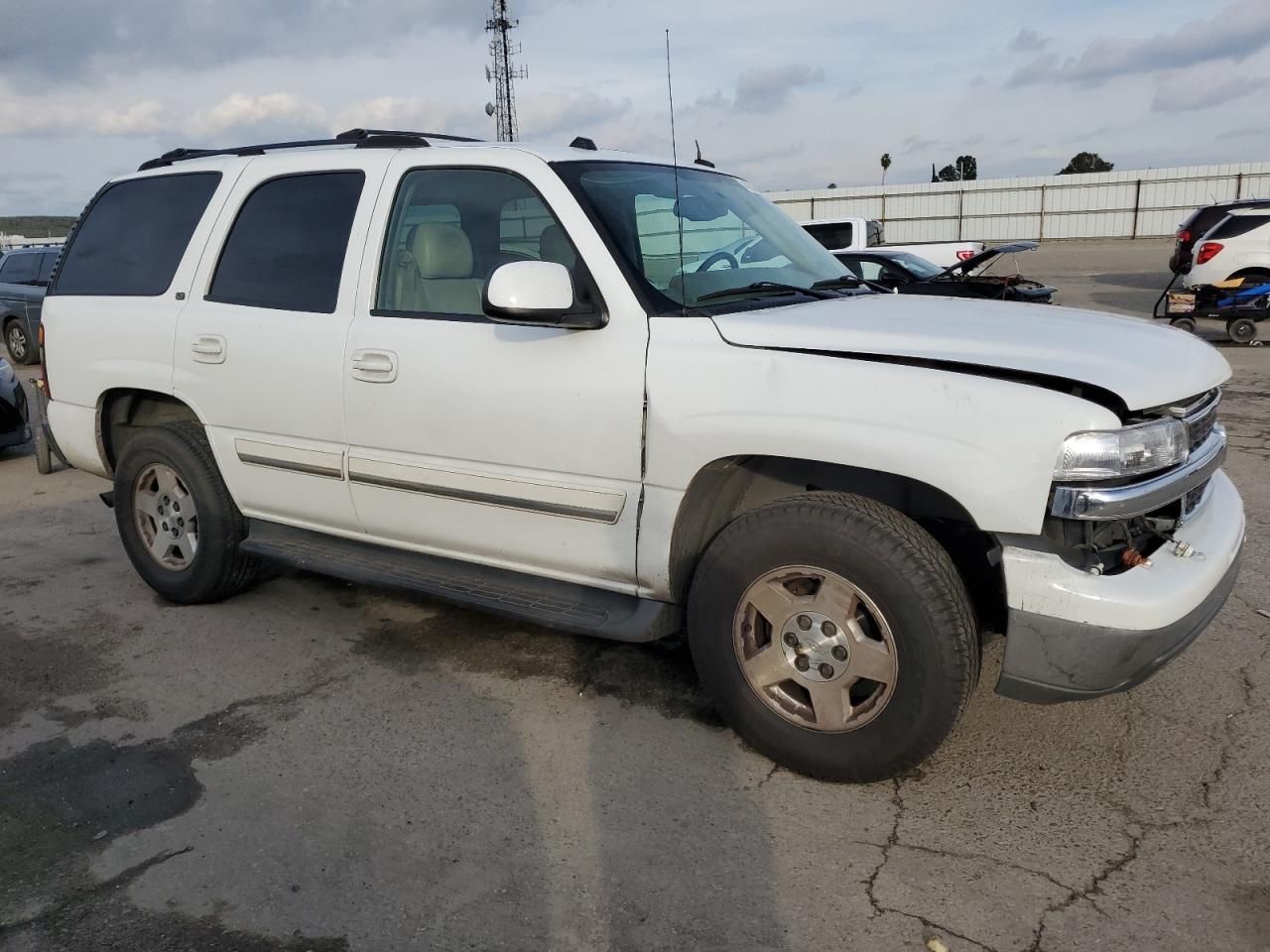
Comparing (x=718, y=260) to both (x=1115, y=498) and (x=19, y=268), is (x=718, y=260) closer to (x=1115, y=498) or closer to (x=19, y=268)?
(x=1115, y=498)

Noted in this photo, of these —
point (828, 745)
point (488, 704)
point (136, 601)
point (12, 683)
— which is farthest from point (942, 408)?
point (136, 601)

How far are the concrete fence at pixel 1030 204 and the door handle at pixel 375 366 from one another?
35.0 metres

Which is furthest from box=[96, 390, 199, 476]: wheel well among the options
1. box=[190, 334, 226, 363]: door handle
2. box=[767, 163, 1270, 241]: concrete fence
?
box=[767, 163, 1270, 241]: concrete fence

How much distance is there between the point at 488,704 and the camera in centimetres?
374

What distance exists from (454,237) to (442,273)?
14 cm

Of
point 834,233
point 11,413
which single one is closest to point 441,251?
point 11,413

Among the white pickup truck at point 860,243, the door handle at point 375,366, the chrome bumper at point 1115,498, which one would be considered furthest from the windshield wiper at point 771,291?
the white pickup truck at point 860,243

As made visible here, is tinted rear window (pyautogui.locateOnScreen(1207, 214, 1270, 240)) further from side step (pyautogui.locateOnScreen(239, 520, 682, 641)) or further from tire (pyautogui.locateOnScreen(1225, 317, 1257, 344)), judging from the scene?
side step (pyautogui.locateOnScreen(239, 520, 682, 641))

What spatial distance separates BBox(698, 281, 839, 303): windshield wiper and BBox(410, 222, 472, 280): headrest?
0.93m

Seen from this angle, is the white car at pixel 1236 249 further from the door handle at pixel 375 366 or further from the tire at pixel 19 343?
the tire at pixel 19 343

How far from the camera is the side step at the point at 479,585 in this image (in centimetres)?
340

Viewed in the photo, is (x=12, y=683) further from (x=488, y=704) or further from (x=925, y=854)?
(x=925, y=854)

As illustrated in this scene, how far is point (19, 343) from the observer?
1455 cm

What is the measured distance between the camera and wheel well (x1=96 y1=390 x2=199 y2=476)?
15.5ft
